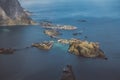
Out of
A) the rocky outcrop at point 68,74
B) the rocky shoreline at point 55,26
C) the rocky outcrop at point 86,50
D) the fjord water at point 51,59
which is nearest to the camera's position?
the rocky outcrop at point 68,74

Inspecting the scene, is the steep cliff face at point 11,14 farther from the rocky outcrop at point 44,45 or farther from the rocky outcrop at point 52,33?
the rocky outcrop at point 44,45

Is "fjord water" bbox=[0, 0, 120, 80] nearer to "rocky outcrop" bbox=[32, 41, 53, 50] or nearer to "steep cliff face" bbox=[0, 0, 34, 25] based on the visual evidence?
"rocky outcrop" bbox=[32, 41, 53, 50]

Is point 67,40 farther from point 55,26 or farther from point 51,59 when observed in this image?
point 55,26

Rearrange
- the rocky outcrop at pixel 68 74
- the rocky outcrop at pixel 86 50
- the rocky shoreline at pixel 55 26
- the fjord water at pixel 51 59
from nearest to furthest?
1. the rocky outcrop at pixel 68 74
2. the fjord water at pixel 51 59
3. the rocky outcrop at pixel 86 50
4. the rocky shoreline at pixel 55 26

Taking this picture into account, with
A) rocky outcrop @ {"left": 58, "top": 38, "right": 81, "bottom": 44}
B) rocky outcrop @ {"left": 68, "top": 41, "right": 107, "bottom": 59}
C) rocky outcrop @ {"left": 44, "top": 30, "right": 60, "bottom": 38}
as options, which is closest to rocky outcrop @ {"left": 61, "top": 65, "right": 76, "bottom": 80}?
rocky outcrop @ {"left": 68, "top": 41, "right": 107, "bottom": 59}

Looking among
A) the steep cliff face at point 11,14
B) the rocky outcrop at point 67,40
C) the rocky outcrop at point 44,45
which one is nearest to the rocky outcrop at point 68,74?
the rocky outcrop at point 44,45

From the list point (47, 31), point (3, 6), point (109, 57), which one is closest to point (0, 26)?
point (3, 6)
